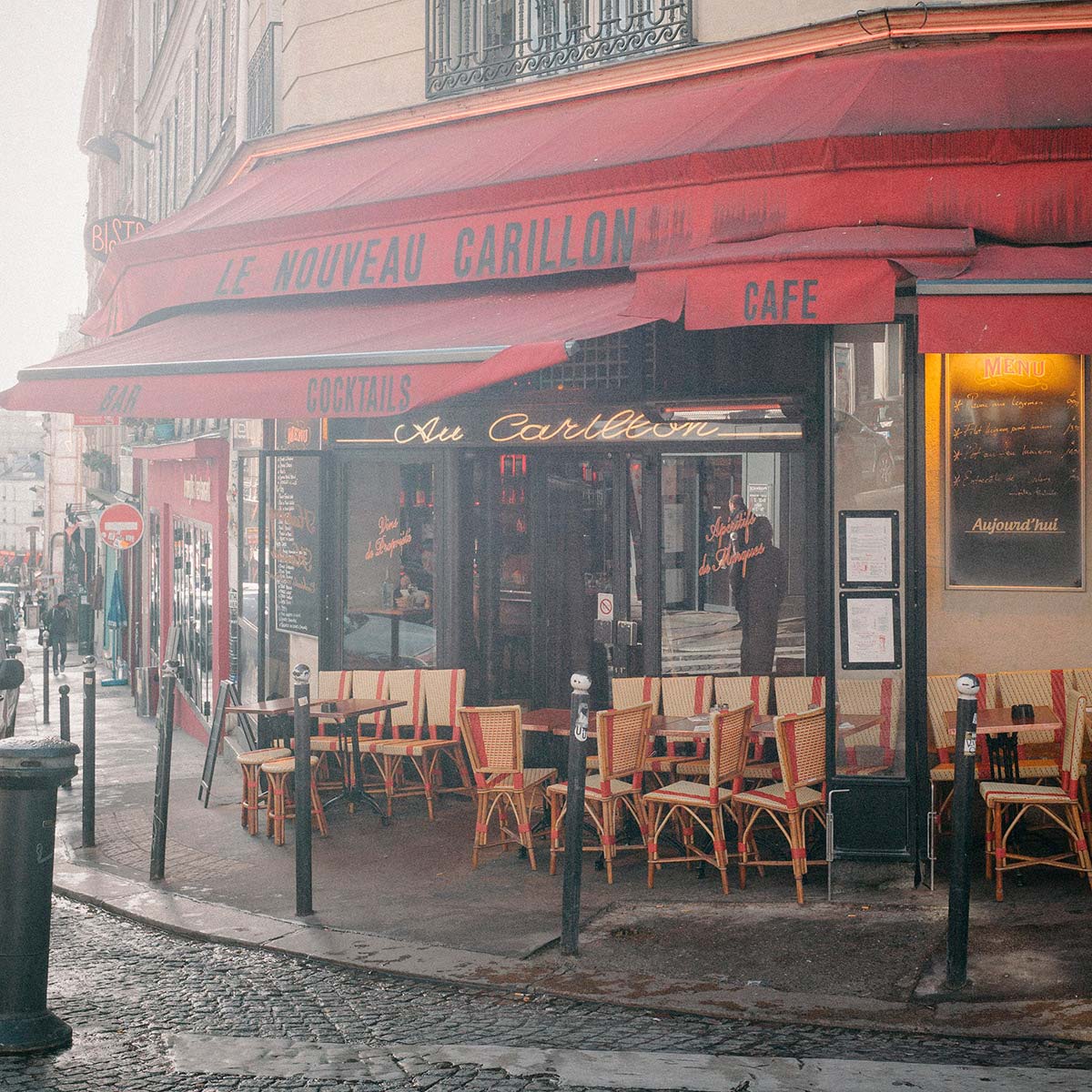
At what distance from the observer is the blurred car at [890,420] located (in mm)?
7555

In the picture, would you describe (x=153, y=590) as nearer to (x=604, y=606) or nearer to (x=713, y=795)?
(x=604, y=606)

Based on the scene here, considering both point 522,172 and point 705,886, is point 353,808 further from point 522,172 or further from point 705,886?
point 522,172

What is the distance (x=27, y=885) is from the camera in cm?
564

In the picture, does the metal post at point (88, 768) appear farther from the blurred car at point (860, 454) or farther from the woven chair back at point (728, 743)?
the blurred car at point (860, 454)

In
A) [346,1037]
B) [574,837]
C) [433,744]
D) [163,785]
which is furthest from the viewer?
[433,744]

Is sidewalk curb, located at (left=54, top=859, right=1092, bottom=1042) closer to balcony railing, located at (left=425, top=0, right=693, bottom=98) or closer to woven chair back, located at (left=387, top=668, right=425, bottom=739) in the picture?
woven chair back, located at (left=387, top=668, right=425, bottom=739)

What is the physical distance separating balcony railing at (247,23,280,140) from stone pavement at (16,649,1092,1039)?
614 cm

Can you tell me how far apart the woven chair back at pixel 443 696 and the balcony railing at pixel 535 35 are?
425cm

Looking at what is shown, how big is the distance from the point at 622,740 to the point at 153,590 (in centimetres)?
1344

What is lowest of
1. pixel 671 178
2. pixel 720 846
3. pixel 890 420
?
pixel 720 846

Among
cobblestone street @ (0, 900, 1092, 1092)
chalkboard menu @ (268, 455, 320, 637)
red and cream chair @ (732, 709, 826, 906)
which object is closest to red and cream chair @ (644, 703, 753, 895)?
red and cream chair @ (732, 709, 826, 906)

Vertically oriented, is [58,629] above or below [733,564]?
below

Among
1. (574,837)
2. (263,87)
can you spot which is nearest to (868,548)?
(574,837)

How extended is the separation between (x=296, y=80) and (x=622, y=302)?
4.75 metres
